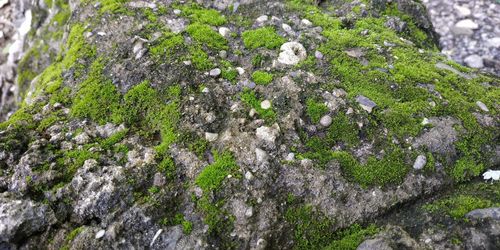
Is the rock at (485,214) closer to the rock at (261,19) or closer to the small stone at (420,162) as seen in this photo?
the small stone at (420,162)

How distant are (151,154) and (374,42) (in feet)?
10.4

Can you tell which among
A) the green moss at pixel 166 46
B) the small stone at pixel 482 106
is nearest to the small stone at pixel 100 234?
the green moss at pixel 166 46

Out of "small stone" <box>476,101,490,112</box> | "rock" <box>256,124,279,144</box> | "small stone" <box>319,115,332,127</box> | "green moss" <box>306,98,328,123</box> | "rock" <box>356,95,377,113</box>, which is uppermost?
"rock" <box>256,124,279,144</box>

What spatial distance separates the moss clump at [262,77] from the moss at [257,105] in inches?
7.6

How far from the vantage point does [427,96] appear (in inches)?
179

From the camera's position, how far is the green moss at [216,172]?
12.3ft

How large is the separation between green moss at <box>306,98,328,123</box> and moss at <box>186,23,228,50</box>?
1.44m

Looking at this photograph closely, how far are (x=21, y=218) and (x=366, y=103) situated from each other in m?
3.47

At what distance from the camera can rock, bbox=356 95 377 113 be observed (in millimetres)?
4391

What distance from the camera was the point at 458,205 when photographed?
3543 millimetres

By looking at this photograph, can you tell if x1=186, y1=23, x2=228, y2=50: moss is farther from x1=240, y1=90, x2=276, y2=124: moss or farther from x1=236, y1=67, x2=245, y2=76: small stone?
x1=240, y1=90, x2=276, y2=124: moss

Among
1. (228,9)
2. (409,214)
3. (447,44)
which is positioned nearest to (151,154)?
(409,214)

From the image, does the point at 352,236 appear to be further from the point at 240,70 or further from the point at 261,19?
the point at 261,19

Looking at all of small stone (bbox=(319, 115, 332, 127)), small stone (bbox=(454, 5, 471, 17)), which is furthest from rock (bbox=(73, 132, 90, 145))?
small stone (bbox=(454, 5, 471, 17))
